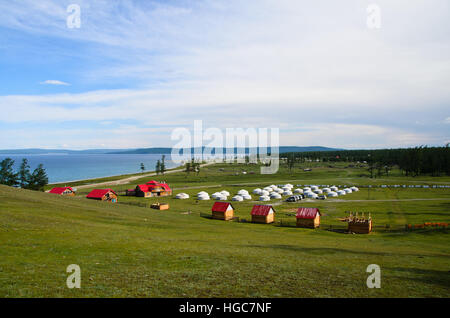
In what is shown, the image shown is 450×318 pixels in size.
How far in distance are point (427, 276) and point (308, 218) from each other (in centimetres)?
2772

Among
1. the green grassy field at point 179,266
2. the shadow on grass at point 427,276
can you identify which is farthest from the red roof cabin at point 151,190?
the shadow on grass at point 427,276

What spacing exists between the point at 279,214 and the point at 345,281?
42.5m

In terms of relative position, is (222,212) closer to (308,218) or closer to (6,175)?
(308,218)

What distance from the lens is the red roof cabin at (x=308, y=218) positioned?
44.2 meters

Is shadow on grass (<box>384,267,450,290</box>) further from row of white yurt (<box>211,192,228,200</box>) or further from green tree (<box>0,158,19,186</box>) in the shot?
green tree (<box>0,158,19,186</box>)

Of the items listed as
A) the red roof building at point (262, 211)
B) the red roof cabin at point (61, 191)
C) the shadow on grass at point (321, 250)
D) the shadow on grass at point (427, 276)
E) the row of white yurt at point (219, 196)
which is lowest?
the row of white yurt at point (219, 196)

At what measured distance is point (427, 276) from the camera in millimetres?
16781

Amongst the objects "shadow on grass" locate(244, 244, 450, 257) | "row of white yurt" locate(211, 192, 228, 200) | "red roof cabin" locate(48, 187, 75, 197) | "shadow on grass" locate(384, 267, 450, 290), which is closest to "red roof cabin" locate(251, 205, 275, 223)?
"shadow on grass" locate(244, 244, 450, 257)

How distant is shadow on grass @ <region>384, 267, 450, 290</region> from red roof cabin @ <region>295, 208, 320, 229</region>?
84.8 feet

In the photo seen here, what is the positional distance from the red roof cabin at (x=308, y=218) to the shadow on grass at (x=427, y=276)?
25858 millimetres

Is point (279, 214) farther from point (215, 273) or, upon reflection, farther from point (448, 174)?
point (448, 174)

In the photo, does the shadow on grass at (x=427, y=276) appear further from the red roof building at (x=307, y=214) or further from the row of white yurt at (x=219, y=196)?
the row of white yurt at (x=219, y=196)

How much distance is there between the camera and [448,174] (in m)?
143
